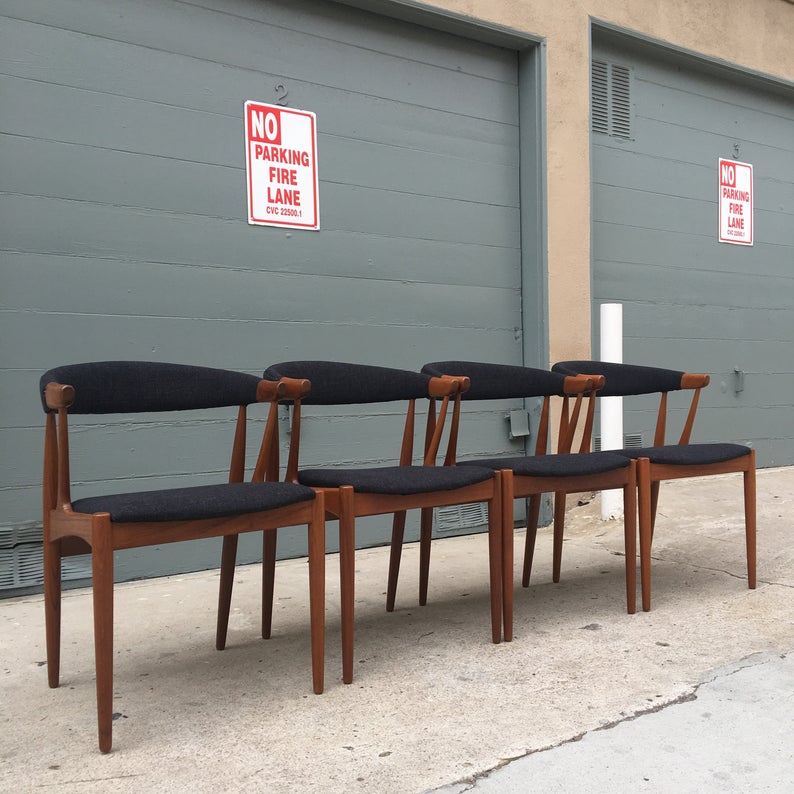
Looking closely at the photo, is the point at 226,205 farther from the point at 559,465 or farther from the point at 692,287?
the point at 692,287

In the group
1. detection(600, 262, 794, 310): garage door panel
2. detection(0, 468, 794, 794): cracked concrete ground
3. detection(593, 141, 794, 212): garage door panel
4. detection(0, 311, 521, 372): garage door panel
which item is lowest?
detection(0, 468, 794, 794): cracked concrete ground

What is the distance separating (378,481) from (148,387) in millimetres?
626

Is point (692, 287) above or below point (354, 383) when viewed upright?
above

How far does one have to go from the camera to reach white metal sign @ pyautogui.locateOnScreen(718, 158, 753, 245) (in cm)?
493

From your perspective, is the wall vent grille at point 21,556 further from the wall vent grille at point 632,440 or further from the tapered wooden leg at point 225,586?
the wall vent grille at point 632,440

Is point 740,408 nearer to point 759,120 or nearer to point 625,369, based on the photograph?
point 759,120

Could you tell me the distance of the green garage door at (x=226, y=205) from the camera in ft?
9.52

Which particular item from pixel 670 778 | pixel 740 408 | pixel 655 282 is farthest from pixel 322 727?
pixel 740 408

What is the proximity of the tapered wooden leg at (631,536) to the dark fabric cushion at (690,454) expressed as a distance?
0.10 metres

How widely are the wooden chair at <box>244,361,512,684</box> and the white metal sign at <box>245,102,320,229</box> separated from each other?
112 cm

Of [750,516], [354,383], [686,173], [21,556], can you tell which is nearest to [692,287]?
[686,173]

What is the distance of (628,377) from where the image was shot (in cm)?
307

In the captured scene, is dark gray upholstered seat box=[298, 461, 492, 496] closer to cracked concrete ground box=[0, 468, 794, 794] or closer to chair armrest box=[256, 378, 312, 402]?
chair armrest box=[256, 378, 312, 402]

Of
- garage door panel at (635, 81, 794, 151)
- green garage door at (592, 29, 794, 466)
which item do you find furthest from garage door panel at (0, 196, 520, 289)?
garage door panel at (635, 81, 794, 151)
